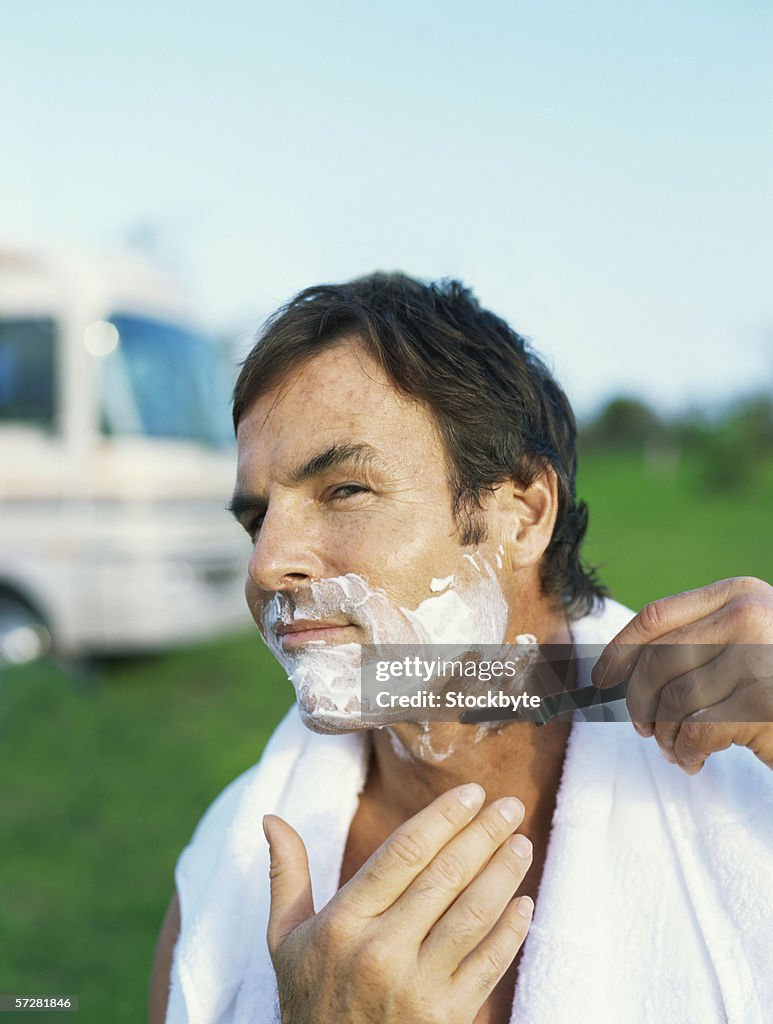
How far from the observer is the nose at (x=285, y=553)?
152 cm

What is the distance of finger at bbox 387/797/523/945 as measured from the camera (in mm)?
1228

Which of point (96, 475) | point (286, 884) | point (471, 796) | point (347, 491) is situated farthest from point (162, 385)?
point (471, 796)

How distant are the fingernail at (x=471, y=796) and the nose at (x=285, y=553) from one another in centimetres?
43

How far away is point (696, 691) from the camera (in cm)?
128

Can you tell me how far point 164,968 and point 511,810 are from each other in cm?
93

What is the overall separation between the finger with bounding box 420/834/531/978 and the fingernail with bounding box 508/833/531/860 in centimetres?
2

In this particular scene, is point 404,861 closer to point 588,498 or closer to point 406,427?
point 406,427

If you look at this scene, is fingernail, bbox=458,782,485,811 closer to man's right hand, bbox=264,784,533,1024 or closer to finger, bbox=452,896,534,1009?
man's right hand, bbox=264,784,533,1024

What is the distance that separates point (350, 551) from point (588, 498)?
70 centimetres

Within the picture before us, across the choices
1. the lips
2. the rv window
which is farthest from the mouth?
the rv window

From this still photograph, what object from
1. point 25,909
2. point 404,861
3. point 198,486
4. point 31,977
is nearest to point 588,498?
point 404,861

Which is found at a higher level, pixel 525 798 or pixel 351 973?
A: pixel 525 798

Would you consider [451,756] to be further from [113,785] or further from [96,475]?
[96,475]

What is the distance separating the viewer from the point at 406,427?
1.59 meters
